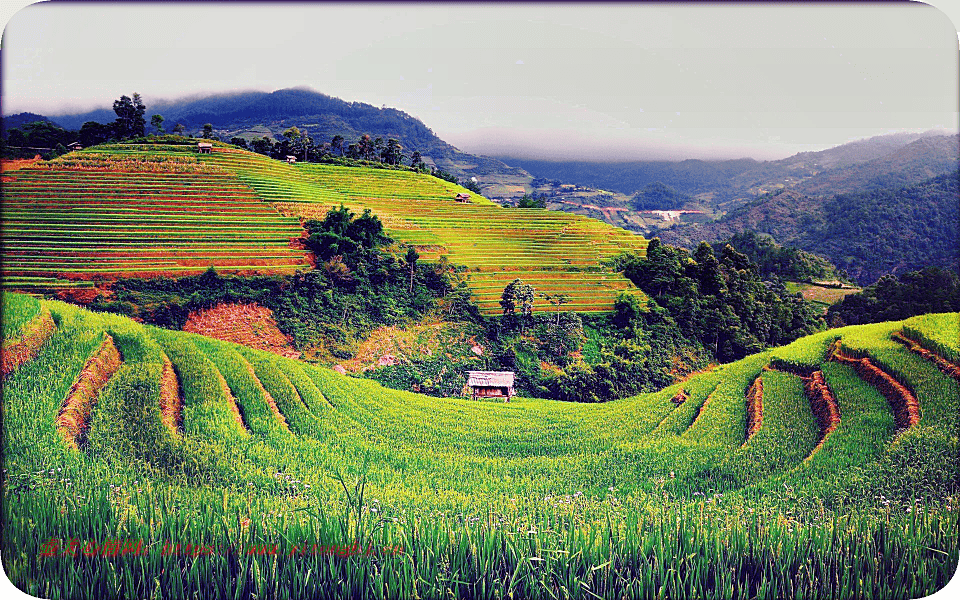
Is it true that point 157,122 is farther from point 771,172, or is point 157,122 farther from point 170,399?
point 771,172

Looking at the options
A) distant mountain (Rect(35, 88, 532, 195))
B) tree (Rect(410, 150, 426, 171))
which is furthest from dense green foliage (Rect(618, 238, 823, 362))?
tree (Rect(410, 150, 426, 171))

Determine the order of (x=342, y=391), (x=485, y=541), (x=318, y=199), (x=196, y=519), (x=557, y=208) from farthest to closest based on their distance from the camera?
(x=557, y=208) → (x=318, y=199) → (x=342, y=391) → (x=196, y=519) → (x=485, y=541)

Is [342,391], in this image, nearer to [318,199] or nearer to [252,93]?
[318,199]

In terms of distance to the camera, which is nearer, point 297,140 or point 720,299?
point 720,299

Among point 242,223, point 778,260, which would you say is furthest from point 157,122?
point 778,260

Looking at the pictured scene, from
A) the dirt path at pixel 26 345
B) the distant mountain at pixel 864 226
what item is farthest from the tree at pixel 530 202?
the dirt path at pixel 26 345

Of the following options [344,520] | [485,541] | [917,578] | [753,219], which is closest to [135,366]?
[344,520]
